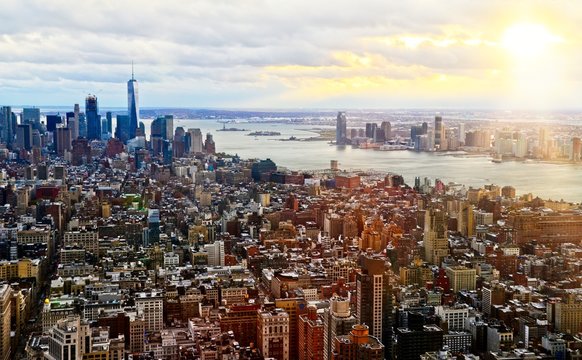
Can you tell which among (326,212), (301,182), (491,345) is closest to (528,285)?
(491,345)

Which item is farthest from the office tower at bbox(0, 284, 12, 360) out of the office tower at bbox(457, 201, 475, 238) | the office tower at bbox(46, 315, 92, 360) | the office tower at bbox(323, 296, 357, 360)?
the office tower at bbox(457, 201, 475, 238)

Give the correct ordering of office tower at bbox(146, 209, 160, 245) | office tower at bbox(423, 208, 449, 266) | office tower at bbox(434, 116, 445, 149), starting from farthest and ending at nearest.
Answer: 1. office tower at bbox(434, 116, 445, 149)
2. office tower at bbox(146, 209, 160, 245)
3. office tower at bbox(423, 208, 449, 266)

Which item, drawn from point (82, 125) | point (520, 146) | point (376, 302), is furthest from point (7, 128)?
point (376, 302)

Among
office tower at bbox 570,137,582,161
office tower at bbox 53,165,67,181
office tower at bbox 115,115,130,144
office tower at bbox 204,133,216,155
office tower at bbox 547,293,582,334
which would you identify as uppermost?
office tower at bbox 570,137,582,161

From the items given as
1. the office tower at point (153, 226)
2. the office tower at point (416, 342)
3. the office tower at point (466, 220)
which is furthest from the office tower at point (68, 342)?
the office tower at point (466, 220)

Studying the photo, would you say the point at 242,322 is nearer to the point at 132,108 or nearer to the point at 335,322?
the point at 335,322

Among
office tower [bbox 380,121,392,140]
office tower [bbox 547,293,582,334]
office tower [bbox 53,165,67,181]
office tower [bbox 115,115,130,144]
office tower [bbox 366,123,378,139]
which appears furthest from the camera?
office tower [bbox 115,115,130,144]

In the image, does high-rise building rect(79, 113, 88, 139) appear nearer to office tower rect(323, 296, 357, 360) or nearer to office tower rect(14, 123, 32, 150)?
office tower rect(14, 123, 32, 150)
